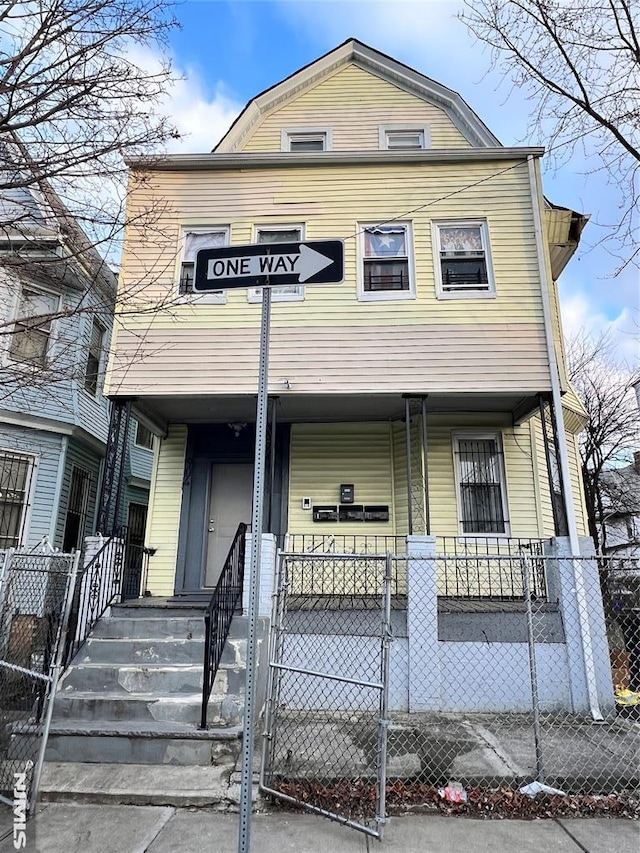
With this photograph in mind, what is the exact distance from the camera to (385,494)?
838 cm

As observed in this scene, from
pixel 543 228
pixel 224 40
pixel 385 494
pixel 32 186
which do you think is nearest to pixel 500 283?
pixel 543 228

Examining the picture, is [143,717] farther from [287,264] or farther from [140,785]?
[287,264]

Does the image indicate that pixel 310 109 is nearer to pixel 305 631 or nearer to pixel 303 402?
pixel 303 402

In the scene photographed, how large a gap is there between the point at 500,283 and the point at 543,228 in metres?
1.10

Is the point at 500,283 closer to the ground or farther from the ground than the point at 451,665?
farther from the ground

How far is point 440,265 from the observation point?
8023 millimetres

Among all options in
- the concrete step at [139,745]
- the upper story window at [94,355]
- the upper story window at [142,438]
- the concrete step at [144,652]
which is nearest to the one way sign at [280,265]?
the concrete step at [139,745]

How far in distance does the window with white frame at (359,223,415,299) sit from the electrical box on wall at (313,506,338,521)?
325 centimetres

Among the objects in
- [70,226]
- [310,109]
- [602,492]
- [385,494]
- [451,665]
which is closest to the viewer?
[70,226]

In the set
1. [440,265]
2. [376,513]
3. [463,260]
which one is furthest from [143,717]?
[463,260]

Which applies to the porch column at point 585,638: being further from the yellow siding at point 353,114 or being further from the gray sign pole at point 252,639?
the yellow siding at point 353,114

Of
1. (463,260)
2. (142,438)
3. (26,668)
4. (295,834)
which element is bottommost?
(295,834)

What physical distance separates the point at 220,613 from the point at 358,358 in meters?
3.89

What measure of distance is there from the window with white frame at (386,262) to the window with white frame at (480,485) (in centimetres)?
254
